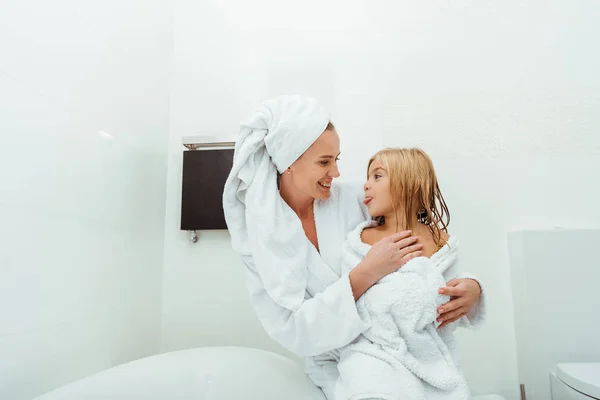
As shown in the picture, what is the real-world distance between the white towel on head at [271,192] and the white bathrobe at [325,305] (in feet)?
0.15

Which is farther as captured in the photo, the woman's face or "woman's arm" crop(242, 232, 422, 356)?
the woman's face

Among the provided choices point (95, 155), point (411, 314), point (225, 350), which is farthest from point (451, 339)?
point (95, 155)

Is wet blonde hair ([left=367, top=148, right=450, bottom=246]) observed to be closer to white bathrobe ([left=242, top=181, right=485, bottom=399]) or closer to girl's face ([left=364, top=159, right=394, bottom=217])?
girl's face ([left=364, top=159, right=394, bottom=217])

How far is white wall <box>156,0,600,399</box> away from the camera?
5.37 ft

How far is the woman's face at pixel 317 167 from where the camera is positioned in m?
1.19

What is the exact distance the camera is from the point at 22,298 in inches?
37.2

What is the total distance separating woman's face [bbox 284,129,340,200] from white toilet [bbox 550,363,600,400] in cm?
102

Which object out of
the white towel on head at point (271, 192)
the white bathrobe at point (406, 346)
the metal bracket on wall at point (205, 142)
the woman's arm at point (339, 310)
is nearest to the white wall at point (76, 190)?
the metal bracket on wall at point (205, 142)

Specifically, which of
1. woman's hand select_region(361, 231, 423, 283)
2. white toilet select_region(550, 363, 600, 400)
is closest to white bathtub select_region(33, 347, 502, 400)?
woman's hand select_region(361, 231, 423, 283)

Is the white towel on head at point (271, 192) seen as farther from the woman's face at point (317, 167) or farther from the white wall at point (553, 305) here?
the white wall at point (553, 305)

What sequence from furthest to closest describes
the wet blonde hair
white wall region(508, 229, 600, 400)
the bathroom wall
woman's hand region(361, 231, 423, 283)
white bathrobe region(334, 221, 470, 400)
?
the bathroom wall < white wall region(508, 229, 600, 400) < the wet blonde hair < woman's hand region(361, 231, 423, 283) < white bathrobe region(334, 221, 470, 400)

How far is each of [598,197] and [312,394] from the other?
145cm

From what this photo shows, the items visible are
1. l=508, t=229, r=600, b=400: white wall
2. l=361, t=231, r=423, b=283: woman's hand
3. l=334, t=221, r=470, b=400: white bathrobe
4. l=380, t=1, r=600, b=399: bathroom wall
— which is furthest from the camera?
l=380, t=1, r=600, b=399: bathroom wall

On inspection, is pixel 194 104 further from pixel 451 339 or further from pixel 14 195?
pixel 451 339
